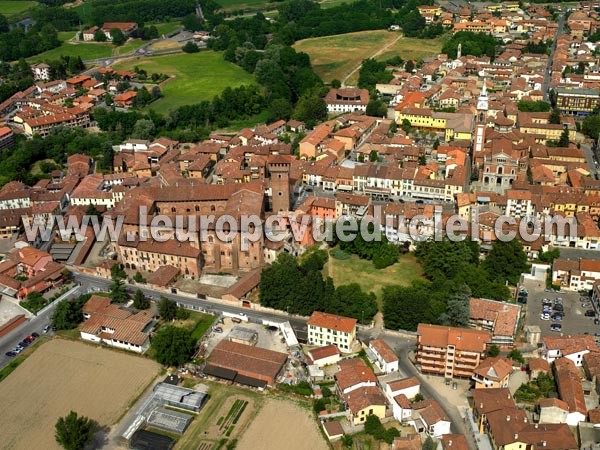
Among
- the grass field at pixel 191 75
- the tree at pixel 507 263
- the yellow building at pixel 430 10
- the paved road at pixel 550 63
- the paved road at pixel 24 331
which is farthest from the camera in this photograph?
the yellow building at pixel 430 10

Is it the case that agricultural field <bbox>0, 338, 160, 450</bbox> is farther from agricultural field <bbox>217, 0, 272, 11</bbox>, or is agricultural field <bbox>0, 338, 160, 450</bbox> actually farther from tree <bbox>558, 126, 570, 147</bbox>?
agricultural field <bbox>217, 0, 272, 11</bbox>

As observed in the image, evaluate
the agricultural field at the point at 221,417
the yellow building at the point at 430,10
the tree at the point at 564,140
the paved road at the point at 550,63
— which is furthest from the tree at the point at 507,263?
the yellow building at the point at 430,10

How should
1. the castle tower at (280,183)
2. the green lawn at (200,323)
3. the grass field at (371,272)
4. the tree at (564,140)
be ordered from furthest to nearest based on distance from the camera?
the tree at (564,140)
the castle tower at (280,183)
the grass field at (371,272)
the green lawn at (200,323)

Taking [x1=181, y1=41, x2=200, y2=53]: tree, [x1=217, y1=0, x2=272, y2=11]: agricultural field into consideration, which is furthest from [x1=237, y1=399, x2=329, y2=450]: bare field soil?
[x1=217, y1=0, x2=272, y2=11]: agricultural field

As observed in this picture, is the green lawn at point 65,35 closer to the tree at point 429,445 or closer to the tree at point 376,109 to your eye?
the tree at point 376,109

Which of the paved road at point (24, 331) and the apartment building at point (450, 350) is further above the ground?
the apartment building at point (450, 350)

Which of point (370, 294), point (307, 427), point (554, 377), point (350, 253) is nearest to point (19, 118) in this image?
point (350, 253)

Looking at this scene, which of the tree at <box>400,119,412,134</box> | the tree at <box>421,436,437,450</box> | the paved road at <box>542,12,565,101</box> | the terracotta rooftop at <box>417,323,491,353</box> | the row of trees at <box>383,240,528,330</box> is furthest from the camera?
the paved road at <box>542,12,565,101</box>
